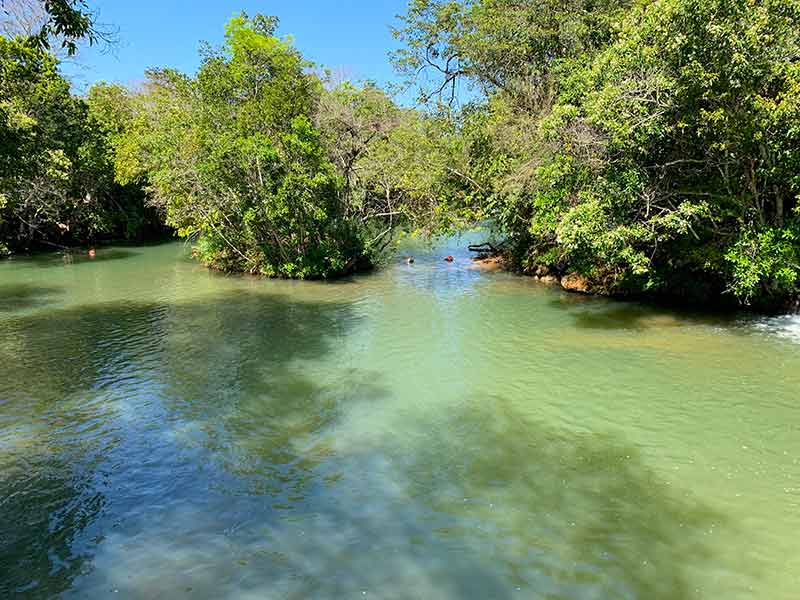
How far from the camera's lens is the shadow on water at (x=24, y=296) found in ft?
61.8

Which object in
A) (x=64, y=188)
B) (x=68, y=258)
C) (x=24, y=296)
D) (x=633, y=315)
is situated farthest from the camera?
(x=64, y=188)

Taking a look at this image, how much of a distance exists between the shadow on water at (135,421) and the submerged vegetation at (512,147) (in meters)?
5.24

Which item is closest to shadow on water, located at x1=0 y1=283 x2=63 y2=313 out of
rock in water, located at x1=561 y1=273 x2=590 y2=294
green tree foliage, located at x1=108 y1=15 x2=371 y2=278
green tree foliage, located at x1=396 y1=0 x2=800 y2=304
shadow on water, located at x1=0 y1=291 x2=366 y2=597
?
shadow on water, located at x1=0 y1=291 x2=366 y2=597

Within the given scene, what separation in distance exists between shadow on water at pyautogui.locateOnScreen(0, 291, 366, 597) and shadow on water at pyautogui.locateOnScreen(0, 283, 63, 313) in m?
3.04

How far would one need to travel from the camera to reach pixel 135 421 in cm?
940

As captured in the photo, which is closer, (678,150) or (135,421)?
(135,421)

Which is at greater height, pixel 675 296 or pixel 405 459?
pixel 675 296

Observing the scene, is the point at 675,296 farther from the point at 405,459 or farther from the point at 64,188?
the point at 64,188

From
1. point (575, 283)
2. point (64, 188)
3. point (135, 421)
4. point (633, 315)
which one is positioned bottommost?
point (135, 421)

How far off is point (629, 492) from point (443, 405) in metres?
3.83

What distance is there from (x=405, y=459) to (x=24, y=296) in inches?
757

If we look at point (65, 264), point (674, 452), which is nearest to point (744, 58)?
point (674, 452)

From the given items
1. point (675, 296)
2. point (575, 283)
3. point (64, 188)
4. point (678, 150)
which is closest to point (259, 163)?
point (575, 283)

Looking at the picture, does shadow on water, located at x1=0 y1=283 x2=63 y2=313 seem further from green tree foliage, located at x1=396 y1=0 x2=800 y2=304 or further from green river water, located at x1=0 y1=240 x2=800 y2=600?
green tree foliage, located at x1=396 y1=0 x2=800 y2=304
